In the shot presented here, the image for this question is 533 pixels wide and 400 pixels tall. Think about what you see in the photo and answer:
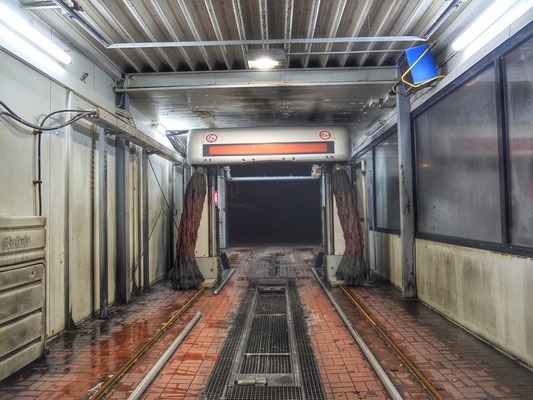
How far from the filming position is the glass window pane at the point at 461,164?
12.5 feet

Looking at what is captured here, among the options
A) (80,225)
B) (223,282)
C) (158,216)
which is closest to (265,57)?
(80,225)

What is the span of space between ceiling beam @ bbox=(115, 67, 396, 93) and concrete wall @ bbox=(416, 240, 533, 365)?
2971 millimetres

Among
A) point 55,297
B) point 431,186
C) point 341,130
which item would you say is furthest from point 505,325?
point 55,297

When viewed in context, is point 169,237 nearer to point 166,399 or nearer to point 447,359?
point 166,399

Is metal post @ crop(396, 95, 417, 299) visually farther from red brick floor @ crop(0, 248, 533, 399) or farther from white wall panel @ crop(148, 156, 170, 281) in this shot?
white wall panel @ crop(148, 156, 170, 281)

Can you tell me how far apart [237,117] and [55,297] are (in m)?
5.34

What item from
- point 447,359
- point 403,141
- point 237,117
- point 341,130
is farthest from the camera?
point 237,117

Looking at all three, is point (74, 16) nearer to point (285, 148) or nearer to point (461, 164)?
point (285, 148)

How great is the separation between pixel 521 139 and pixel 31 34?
5.24 m

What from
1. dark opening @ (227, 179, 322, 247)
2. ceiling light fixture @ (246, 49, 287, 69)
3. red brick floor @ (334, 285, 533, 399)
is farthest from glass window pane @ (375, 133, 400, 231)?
dark opening @ (227, 179, 322, 247)

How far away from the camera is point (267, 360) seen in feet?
12.0

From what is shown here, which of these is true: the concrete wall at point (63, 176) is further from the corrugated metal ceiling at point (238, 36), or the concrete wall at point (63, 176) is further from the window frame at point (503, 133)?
the window frame at point (503, 133)

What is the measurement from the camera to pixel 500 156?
3.60 meters

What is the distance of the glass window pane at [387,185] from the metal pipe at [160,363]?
14.6 feet
